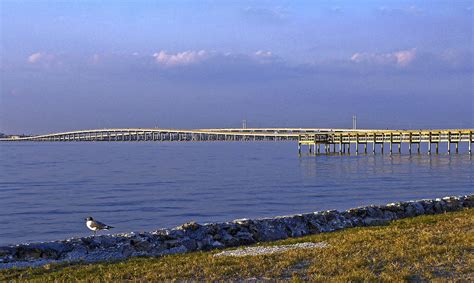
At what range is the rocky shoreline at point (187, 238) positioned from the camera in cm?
1244

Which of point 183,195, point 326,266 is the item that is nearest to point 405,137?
point 183,195

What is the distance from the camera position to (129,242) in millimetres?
13250

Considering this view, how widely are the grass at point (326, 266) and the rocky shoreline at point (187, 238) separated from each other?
131 cm

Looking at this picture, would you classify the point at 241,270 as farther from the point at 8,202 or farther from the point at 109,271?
the point at 8,202

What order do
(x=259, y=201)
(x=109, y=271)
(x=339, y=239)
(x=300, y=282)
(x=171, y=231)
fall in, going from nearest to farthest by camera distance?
(x=300, y=282) < (x=109, y=271) < (x=339, y=239) < (x=171, y=231) < (x=259, y=201)

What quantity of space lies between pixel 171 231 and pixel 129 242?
1.27 m

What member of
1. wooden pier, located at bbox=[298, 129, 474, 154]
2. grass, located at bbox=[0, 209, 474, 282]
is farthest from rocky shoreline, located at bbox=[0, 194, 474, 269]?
wooden pier, located at bbox=[298, 129, 474, 154]

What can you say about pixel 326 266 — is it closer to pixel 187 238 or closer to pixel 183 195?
pixel 187 238

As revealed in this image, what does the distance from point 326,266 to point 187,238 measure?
540 cm

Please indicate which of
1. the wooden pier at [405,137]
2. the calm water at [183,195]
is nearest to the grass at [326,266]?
the calm water at [183,195]

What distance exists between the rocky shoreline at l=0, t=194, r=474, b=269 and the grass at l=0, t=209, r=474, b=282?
131cm

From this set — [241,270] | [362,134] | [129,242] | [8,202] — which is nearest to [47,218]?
[8,202]

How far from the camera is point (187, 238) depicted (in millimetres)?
13914

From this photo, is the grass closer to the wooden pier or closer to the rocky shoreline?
the rocky shoreline
